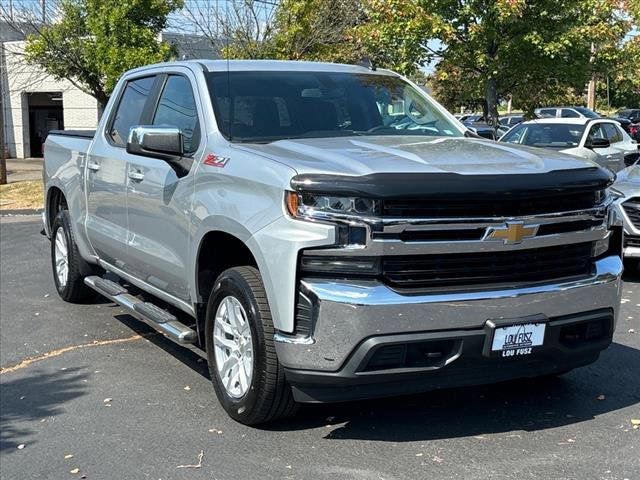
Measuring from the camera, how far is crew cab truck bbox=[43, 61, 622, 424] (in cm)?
363

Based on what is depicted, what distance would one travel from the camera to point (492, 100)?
15789mm

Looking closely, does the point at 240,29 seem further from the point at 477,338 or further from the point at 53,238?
the point at 477,338

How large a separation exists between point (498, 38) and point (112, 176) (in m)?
10.4

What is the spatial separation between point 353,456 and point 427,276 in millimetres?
997

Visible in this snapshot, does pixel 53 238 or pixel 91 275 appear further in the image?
pixel 53 238

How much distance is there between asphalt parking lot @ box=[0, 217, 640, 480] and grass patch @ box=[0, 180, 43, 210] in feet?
31.9

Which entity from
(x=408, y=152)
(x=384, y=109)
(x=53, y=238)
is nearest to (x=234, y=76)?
(x=384, y=109)

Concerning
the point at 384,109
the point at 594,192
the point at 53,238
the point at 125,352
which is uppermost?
the point at 384,109

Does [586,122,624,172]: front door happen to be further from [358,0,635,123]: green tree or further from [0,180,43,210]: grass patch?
[0,180,43,210]: grass patch

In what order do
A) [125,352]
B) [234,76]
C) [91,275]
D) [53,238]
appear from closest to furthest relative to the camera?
[234,76] < [125,352] < [91,275] < [53,238]

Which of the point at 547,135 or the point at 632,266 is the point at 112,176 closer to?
the point at 632,266

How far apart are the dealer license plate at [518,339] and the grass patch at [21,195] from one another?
1258 cm

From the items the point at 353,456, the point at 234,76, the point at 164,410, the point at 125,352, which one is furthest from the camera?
the point at 125,352

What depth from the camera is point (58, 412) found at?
4773mm
